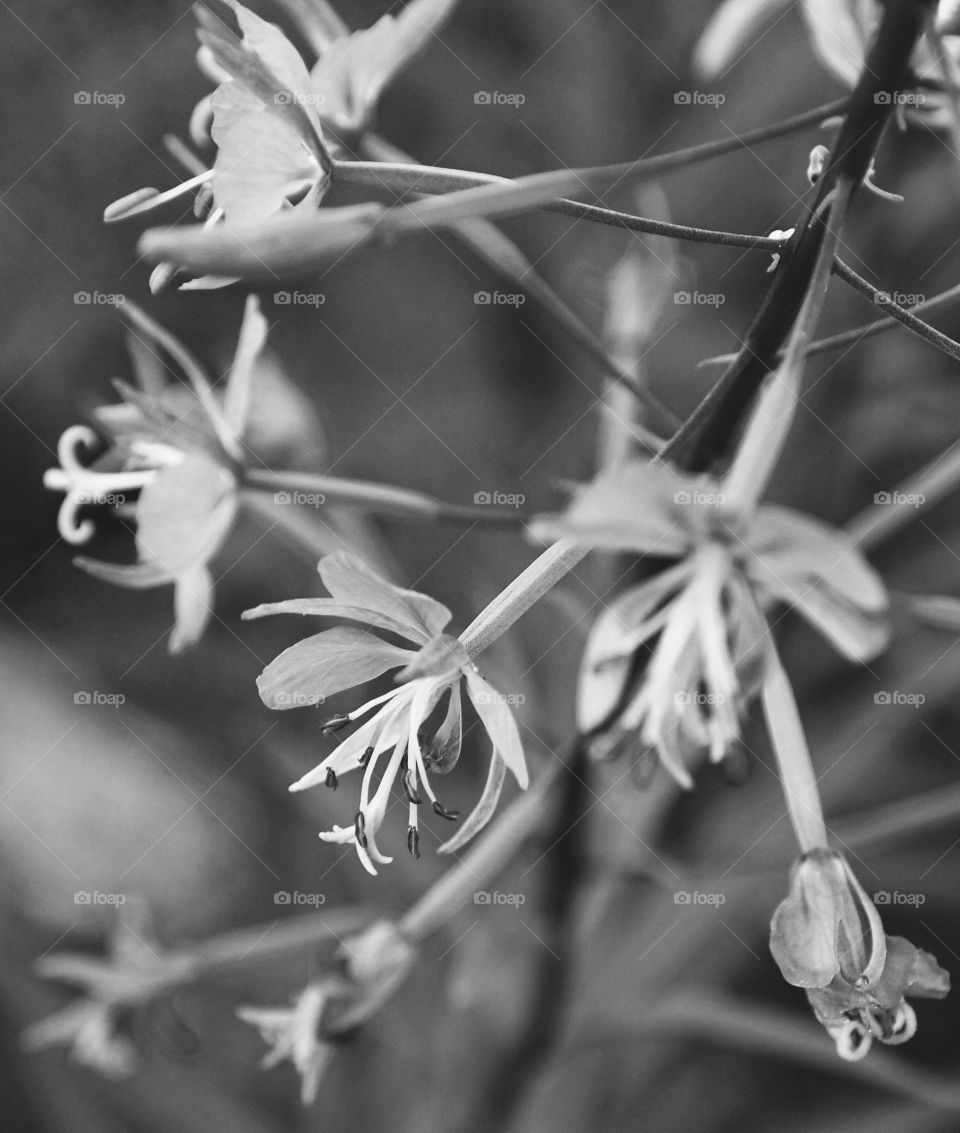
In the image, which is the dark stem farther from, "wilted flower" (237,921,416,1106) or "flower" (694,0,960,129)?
"wilted flower" (237,921,416,1106)

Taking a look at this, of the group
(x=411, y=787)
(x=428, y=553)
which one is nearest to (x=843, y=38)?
(x=411, y=787)

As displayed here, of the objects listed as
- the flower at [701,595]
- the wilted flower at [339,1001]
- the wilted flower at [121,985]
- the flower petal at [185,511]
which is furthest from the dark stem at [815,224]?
the wilted flower at [121,985]

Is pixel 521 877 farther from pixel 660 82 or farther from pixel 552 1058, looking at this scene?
pixel 660 82

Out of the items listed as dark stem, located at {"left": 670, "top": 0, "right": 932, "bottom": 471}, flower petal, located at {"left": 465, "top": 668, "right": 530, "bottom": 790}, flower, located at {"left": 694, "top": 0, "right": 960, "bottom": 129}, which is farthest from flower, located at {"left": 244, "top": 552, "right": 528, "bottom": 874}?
flower, located at {"left": 694, "top": 0, "right": 960, "bottom": 129}

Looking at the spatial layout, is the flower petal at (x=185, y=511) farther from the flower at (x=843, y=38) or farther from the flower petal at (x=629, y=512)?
the flower at (x=843, y=38)

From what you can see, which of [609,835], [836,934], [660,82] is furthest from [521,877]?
[660,82]

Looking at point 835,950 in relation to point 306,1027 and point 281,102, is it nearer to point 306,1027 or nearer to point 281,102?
point 306,1027
